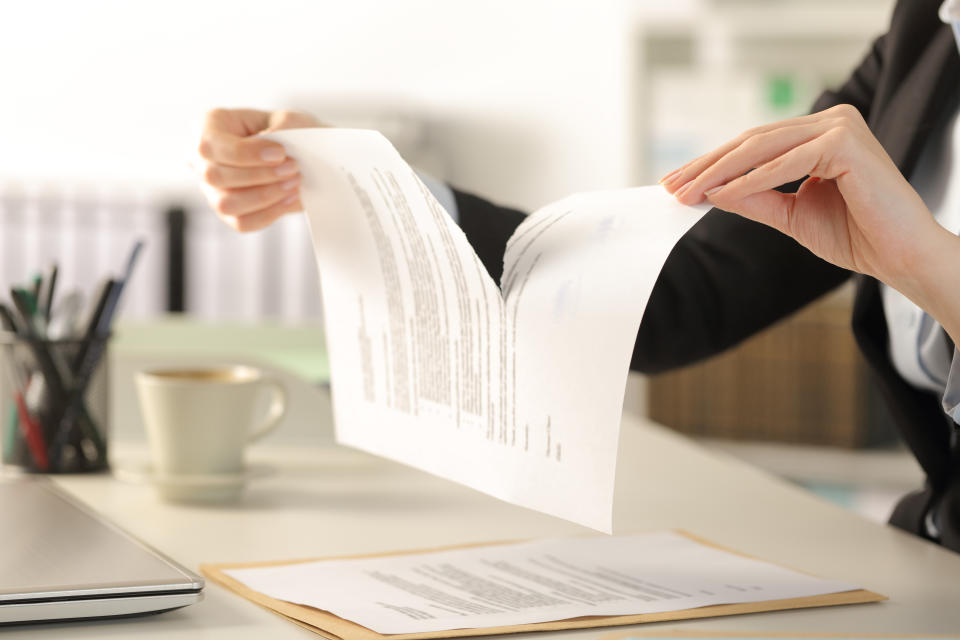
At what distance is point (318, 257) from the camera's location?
75 cm

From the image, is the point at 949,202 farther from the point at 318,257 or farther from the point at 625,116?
the point at 625,116

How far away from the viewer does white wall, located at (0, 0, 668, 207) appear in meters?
4.76

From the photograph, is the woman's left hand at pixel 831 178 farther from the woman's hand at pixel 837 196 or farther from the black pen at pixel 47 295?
the black pen at pixel 47 295

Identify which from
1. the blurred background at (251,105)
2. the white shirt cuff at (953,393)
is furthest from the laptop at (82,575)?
the blurred background at (251,105)

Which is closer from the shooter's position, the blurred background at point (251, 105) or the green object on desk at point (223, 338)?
the green object on desk at point (223, 338)

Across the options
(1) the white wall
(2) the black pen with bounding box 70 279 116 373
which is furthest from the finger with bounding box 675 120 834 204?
(1) the white wall

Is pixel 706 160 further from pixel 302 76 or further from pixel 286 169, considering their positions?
pixel 302 76

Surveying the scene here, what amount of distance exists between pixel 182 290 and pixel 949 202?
177 inches

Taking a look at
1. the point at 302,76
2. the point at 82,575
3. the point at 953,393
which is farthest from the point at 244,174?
the point at 302,76

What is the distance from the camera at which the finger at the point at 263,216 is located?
2.59 ft

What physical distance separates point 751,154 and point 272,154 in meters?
0.31

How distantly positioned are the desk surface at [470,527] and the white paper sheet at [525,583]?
0.03 m

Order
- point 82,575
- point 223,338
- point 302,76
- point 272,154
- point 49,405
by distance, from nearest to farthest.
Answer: point 82,575 → point 272,154 → point 49,405 → point 223,338 → point 302,76

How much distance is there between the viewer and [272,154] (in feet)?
2.39
